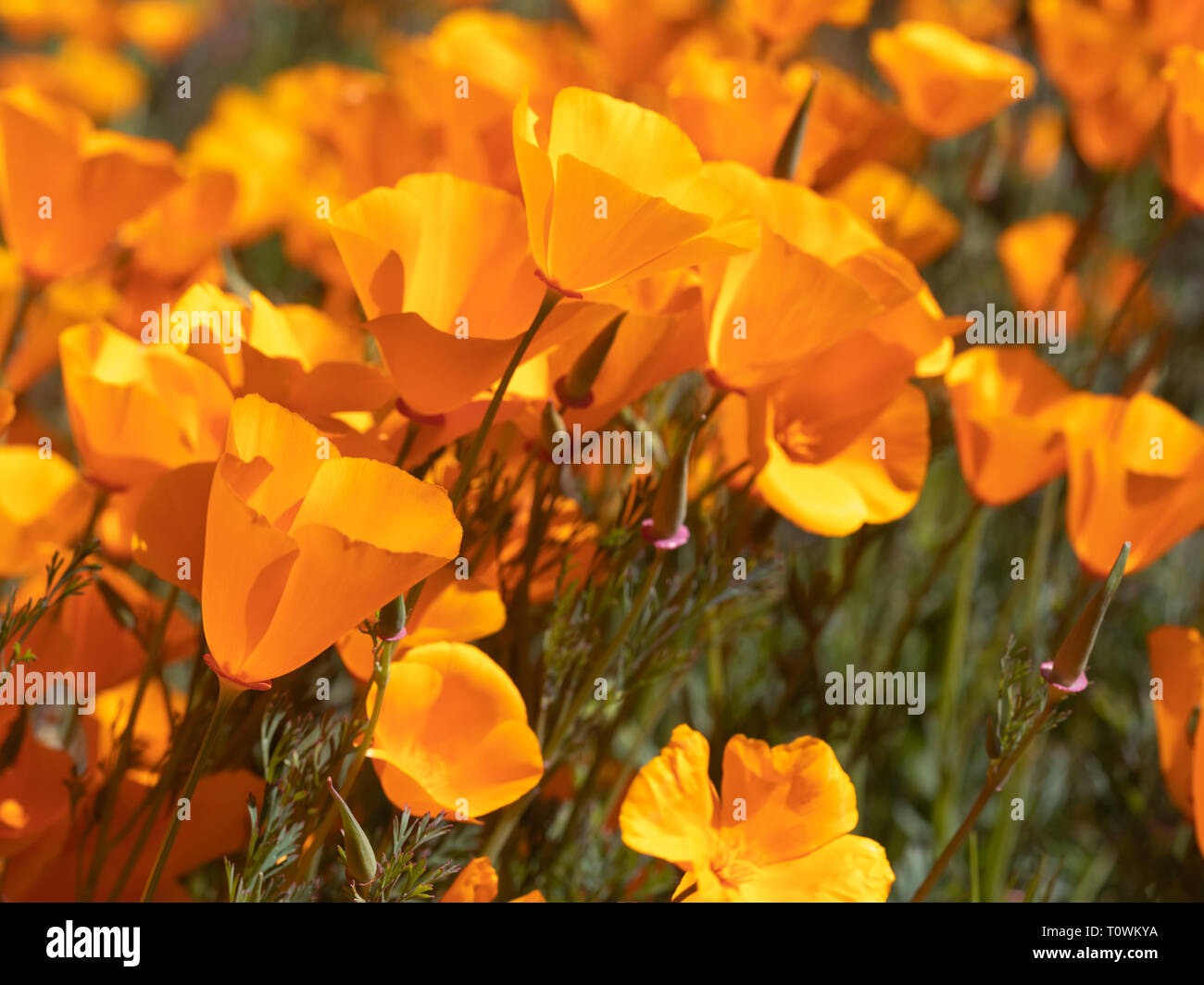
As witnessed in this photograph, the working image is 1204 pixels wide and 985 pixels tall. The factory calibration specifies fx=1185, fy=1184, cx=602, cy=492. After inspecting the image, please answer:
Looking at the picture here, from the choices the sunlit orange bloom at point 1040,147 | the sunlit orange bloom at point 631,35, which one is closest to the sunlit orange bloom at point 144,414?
the sunlit orange bloom at point 631,35

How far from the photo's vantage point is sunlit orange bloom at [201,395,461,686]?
434 millimetres

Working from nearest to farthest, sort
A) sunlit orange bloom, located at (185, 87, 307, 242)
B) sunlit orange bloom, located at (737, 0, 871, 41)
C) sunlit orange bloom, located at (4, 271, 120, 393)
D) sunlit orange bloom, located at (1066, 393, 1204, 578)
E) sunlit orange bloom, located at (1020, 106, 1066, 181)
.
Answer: sunlit orange bloom, located at (1066, 393, 1204, 578)
sunlit orange bloom, located at (4, 271, 120, 393)
sunlit orange bloom, located at (737, 0, 871, 41)
sunlit orange bloom, located at (185, 87, 307, 242)
sunlit orange bloom, located at (1020, 106, 1066, 181)

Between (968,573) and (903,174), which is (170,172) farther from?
(903,174)

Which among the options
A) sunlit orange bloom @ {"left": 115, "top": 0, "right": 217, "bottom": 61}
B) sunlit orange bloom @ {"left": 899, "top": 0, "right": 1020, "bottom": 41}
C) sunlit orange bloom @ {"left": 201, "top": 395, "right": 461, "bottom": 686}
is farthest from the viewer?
sunlit orange bloom @ {"left": 115, "top": 0, "right": 217, "bottom": 61}

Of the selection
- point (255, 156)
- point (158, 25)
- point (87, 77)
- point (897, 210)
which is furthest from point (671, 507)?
point (158, 25)

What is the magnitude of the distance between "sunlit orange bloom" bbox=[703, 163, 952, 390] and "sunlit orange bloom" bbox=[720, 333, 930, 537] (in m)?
0.02

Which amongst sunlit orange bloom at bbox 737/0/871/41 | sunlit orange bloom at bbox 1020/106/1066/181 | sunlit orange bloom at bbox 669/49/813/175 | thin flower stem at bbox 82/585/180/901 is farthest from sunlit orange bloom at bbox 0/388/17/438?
sunlit orange bloom at bbox 1020/106/1066/181

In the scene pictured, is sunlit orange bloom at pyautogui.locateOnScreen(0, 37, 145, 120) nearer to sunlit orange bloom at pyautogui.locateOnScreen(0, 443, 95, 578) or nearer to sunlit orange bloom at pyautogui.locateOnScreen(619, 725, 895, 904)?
sunlit orange bloom at pyautogui.locateOnScreen(0, 443, 95, 578)

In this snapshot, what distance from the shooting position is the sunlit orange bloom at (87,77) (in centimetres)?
198

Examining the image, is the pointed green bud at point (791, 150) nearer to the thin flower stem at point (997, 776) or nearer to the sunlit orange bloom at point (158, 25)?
the thin flower stem at point (997, 776)

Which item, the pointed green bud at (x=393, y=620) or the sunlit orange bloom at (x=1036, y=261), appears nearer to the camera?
the pointed green bud at (x=393, y=620)

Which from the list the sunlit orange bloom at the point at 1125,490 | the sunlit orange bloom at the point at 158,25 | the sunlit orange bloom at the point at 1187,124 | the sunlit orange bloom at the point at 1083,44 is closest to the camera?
the sunlit orange bloom at the point at 1125,490

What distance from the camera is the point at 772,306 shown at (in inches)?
22.5
